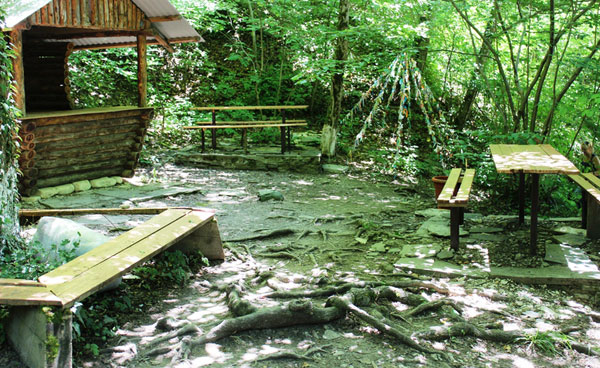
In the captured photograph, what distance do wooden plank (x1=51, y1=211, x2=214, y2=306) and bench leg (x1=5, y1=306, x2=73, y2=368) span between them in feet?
0.37

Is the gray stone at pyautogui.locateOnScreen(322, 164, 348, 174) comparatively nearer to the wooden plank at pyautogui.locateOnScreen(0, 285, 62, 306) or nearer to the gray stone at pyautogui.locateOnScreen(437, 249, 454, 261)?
the gray stone at pyautogui.locateOnScreen(437, 249, 454, 261)

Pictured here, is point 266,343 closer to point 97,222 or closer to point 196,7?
point 97,222

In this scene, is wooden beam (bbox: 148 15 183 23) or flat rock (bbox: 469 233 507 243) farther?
wooden beam (bbox: 148 15 183 23)

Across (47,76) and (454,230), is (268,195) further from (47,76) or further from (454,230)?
(47,76)

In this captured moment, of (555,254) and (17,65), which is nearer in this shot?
(555,254)

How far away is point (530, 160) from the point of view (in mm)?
5887

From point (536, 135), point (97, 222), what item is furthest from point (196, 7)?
point (536, 135)

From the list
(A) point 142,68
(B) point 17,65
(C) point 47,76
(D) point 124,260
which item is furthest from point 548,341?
(C) point 47,76

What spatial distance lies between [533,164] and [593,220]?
4.01 ft

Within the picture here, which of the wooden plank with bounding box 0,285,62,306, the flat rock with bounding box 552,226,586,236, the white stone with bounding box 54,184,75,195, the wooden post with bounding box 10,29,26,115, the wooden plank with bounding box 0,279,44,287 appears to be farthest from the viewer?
the white stone with bounding box 54,184,75,195

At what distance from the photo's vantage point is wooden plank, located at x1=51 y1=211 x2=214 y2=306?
3.18 meters

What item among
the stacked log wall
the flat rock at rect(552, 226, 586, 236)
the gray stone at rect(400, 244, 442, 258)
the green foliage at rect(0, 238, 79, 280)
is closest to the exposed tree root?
the green foliage at rect(0, 238, 79, 280)

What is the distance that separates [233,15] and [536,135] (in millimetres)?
10847

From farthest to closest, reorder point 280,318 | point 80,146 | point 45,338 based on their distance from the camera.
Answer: point 80,146 → point 280,318 → point 45,338
